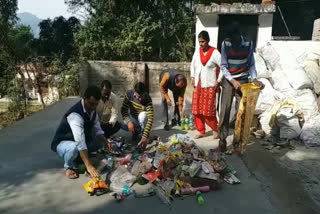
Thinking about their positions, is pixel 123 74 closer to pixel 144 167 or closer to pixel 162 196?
pixel 144 167

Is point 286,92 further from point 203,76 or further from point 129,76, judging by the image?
point 129,76

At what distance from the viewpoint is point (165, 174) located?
3053mm

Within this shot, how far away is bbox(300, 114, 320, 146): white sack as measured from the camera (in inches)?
171

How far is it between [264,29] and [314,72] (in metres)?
2.08

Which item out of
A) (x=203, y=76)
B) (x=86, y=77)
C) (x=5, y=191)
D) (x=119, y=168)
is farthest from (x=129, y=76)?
(x=5, y=191)

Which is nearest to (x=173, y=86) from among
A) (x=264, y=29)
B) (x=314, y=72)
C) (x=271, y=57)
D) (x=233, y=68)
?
(x=233, y=68)

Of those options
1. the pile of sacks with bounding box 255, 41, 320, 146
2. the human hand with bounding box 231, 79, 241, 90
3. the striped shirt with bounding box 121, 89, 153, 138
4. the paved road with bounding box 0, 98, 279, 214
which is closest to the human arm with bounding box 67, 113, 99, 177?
the paved road with bounding box 0, 98, 279, 214

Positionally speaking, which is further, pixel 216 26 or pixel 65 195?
pixel 216 26

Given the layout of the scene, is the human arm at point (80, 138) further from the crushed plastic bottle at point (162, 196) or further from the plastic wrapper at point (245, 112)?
the plastic wrapper at point (245, 112)

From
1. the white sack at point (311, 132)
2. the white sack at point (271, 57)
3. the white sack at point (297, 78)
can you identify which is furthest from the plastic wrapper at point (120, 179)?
the white sack at point (271, 57)

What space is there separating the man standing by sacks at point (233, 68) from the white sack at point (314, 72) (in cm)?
254

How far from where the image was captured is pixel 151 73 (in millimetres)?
7324

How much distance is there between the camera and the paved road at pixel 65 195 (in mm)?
2633

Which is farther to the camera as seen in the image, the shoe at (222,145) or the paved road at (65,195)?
the shoe at (222,145)
